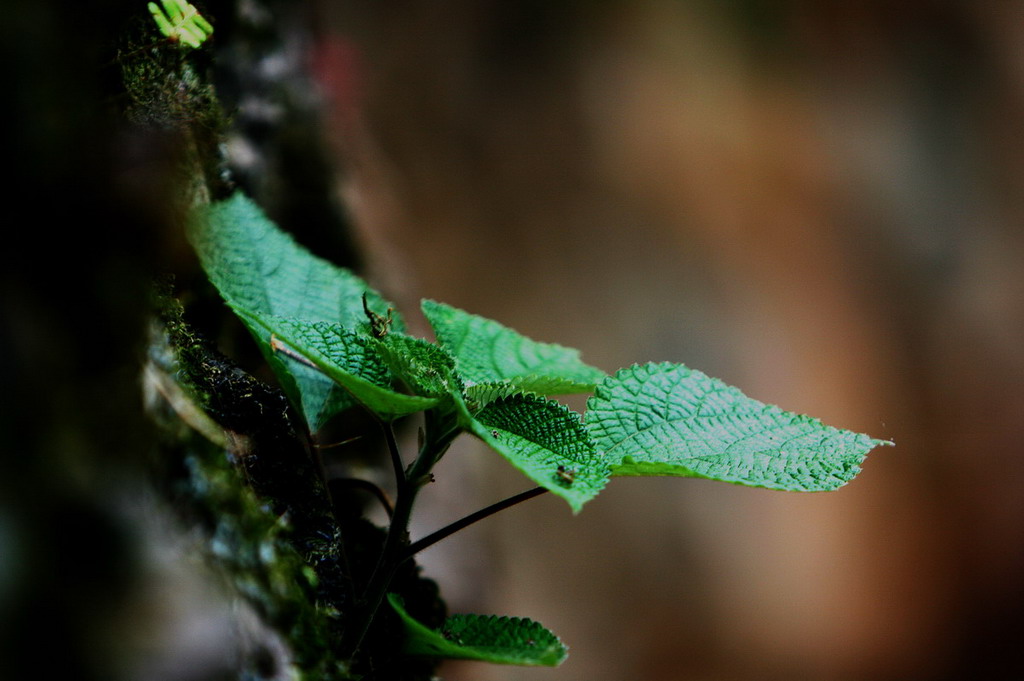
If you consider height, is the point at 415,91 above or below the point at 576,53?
below

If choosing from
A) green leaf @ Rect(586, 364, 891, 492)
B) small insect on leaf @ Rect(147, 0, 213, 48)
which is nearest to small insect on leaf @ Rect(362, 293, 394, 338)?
green leaf @ Rect(586, 364, 891, 492)

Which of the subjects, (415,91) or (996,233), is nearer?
(415,91)

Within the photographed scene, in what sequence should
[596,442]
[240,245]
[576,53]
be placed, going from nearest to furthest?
[596,442] < [240,245] < [576,53]

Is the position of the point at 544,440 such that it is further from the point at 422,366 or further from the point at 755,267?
the point at 755,267

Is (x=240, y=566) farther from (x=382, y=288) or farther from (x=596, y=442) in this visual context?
(x=382, y=288)

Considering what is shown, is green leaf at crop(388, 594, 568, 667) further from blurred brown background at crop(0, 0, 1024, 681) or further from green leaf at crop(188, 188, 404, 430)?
blurred brown background at crop(0, 0, 1024, 681)

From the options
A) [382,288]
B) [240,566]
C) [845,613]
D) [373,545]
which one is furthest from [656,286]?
[240,566]

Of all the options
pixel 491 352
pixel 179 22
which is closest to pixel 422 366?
pixel 491 352
